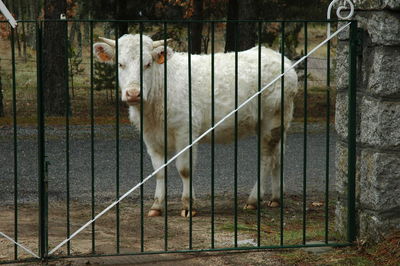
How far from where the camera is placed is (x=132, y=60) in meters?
7.79

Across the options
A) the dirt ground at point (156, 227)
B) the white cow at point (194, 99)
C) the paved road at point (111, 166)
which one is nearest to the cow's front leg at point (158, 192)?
the white cow at point (194, 99)

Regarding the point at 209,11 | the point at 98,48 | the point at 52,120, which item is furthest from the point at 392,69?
the point at 209,11

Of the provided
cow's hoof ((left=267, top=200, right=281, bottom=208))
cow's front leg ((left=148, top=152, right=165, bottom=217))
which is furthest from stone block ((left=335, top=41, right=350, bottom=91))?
cow's hoof ((left=267, top=200, right=281, bottom=208))

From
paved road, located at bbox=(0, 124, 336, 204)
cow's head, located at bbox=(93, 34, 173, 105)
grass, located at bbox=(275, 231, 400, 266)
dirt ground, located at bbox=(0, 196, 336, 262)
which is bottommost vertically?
paved road, located at bbox=(0, 124, 336, 204)

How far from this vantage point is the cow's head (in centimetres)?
769

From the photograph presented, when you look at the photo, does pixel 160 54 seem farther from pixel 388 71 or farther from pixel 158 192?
pixel 388 71

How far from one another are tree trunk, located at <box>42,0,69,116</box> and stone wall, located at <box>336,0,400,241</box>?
39.3 ft

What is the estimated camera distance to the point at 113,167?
1199 cm

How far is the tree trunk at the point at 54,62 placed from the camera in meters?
17.6

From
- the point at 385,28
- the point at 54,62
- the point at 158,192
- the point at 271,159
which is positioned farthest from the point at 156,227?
the point at 54,62

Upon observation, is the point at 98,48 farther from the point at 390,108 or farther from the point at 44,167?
the point at 390,108

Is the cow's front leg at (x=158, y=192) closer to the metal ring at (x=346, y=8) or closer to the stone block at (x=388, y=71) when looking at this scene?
the metal ring at (x=346, y=8)

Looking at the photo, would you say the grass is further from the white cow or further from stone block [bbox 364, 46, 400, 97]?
the white cow

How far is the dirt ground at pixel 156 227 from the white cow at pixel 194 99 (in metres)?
0.35
